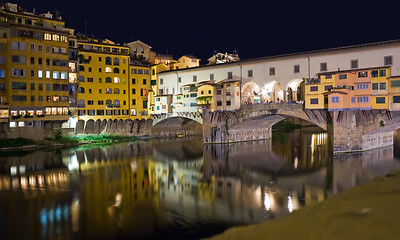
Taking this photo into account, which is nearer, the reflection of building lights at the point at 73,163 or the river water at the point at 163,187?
the river water at the point at 163,187

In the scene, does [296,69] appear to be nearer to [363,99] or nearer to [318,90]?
[318,90]

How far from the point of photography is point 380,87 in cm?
3048

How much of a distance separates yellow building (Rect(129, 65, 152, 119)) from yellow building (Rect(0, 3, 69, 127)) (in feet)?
42.6

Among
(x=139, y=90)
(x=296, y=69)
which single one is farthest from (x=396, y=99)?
(x=139, y=90)

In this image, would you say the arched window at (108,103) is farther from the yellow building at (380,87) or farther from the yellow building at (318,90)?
the yellow building at (380,87)

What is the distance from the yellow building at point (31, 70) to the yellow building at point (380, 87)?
3744 cm

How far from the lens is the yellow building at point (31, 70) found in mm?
40281

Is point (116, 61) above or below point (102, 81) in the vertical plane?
above

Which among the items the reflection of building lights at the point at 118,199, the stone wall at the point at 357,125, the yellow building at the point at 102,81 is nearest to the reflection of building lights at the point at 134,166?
the reflection of building lights at the point at 118,199

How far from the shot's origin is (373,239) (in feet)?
14.6

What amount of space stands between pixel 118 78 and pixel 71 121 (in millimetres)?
10820

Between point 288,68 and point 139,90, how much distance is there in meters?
28.4

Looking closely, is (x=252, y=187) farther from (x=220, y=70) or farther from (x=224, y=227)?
(x=220, y=70)

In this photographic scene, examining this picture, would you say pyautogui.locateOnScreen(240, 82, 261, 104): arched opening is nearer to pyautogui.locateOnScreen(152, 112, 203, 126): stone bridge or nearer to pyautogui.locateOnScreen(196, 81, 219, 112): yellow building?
pyautogui.locateOnScreen(196, 81, 219, 112): yellow building
